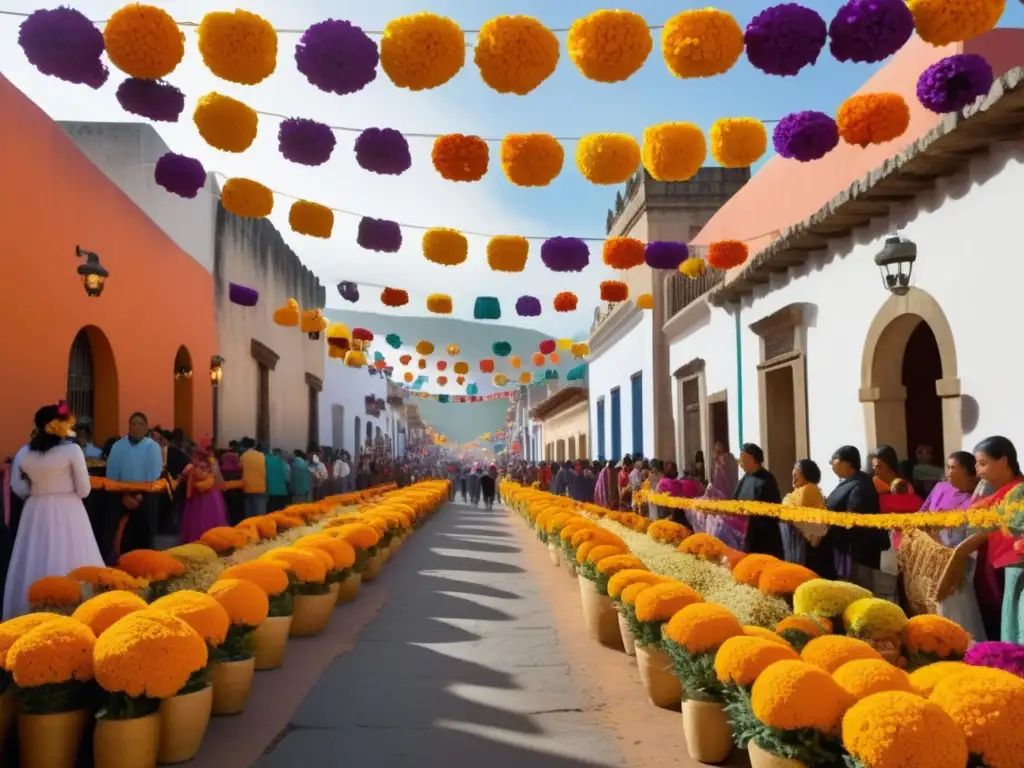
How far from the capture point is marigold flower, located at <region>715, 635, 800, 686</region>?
3941 mm

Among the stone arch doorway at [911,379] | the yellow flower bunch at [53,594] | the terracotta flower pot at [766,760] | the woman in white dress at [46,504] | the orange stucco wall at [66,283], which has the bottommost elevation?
the terracotta flower pot at [766,760]

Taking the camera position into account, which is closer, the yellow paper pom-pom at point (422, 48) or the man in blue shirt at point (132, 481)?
the yellow paper pom-pom at point (422, 48)

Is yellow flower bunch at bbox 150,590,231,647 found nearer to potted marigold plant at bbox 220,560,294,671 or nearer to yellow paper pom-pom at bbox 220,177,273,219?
potted marigold plant at bbox 220,560,294,671

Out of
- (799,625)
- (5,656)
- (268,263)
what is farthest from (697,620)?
(268,263)

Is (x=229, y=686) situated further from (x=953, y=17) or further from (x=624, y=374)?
(x=624, y=374)

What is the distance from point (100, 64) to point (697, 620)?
6356 millimetres

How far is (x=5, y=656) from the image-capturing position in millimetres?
4219

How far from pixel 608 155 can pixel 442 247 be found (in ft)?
11.6

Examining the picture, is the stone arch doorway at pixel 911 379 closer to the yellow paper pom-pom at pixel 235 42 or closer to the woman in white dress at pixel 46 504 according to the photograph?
the yellow paper pom-pom at pixel 235 42

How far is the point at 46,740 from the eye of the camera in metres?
4.09

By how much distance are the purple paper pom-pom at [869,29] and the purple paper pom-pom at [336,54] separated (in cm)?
364

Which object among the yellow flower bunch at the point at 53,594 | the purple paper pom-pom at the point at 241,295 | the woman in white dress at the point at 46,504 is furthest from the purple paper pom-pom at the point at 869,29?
the purple paper pom-pom at the point at 241,295

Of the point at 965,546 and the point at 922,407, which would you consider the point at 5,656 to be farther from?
the point at 922,407

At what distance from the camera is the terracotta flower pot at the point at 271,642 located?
620 cm
